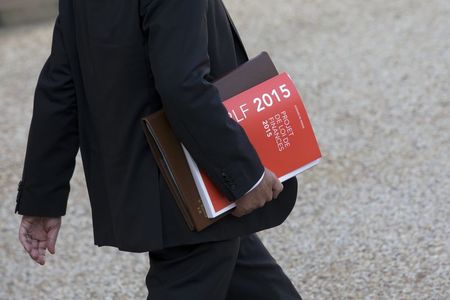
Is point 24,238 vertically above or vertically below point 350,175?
above

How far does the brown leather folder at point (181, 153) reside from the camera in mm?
2201

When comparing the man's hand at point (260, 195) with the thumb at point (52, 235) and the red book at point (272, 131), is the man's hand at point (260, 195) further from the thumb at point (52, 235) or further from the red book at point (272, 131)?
the thumb at point (52, 235)

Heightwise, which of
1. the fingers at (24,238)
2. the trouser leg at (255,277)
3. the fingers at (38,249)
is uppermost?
the fingers at (24,238)

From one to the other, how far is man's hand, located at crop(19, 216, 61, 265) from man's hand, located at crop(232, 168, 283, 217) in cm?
60

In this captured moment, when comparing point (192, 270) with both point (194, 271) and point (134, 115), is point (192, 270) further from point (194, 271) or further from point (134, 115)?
point (134, 115)

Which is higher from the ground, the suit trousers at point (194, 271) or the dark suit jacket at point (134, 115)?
the dark suit jacket at point (134, 115)

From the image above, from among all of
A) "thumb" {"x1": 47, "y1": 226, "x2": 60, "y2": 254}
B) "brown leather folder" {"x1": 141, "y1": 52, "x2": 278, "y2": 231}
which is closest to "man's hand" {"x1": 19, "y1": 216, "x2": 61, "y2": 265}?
"thumb" {"x1": 47, "y1": 226, "x2": 60, "y2": 254}

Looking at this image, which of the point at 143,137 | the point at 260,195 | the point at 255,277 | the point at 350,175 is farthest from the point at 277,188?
the point at 350,175

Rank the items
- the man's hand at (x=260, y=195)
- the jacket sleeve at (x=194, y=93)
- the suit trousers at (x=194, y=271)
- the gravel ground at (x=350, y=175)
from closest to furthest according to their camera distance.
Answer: the jacket sleeve at (x=194, y=93), the man's hand at (x=260, y=195), the suit trousers at (x=194, y=271), the gravel ground at (x=350, y=175)

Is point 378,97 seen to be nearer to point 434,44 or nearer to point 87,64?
point 434,44

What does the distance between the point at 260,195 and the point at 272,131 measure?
171 mm

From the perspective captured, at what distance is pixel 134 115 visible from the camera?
2.23 m

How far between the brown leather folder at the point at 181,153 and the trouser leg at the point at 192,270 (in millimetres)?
109

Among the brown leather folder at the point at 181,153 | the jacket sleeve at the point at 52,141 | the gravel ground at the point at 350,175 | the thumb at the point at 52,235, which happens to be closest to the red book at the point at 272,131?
the brown leather folder at the point at 181,153
